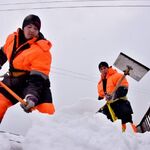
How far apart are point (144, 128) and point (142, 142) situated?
4023 mm

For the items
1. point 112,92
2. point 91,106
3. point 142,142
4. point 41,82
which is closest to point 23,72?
point 41,82

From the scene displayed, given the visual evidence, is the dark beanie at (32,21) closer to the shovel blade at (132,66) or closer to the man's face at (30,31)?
the man's face at (30,31)

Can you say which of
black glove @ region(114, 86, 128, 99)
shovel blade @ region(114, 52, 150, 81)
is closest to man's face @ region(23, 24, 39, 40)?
black glove @ region(114, 86, 128, 99)

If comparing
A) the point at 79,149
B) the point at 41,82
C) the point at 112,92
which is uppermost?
the point at 79,149

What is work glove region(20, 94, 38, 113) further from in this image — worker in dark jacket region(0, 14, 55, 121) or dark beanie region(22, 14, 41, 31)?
dark beanie region(22, 14, 41, 31)

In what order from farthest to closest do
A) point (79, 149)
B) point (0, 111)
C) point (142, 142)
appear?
point (0, 111) < point (142, 142) < point (79, 149)

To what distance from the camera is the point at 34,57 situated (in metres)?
3.22

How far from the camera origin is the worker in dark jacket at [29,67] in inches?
125

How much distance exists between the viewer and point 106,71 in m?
6.01

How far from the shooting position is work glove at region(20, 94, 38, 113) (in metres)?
A: 2.82

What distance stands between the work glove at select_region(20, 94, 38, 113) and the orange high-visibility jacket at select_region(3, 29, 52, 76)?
29 cm

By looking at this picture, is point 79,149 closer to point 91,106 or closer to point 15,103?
point 91,106

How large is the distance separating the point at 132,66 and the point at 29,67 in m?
3.46

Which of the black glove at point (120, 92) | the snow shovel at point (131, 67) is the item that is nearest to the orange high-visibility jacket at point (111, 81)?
the black glove at point (120, 92)
